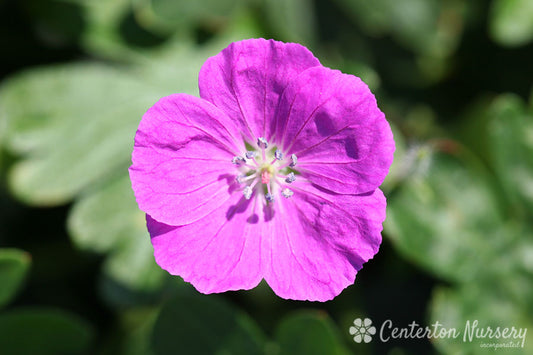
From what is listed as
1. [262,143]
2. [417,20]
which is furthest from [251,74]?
[417,20]

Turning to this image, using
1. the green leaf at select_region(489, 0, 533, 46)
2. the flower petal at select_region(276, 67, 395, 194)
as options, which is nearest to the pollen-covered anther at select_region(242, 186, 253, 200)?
the flower petal at select_region(276, 67, 395, 194)

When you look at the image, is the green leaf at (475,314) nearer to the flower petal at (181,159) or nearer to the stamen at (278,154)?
the stamen at (278,154)

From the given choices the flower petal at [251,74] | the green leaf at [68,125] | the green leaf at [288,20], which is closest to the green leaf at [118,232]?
the green leaf at [68,125]

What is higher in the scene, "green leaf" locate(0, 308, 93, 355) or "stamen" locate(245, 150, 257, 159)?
"stamen" locate(245, 150, 257, 159)

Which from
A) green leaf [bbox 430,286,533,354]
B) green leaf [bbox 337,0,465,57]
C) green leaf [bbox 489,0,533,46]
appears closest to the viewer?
green leaf [bbox 430,286,533,354]

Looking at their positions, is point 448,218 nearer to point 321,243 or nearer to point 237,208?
point 321,243

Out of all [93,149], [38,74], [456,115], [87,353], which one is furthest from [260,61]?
[456,115]

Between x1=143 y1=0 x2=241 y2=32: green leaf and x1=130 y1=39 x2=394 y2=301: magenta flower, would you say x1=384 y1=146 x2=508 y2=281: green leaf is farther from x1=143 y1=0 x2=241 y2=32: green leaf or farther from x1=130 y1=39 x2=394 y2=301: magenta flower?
x1=143 y1=0 x2=241 y2=32: green leaf
